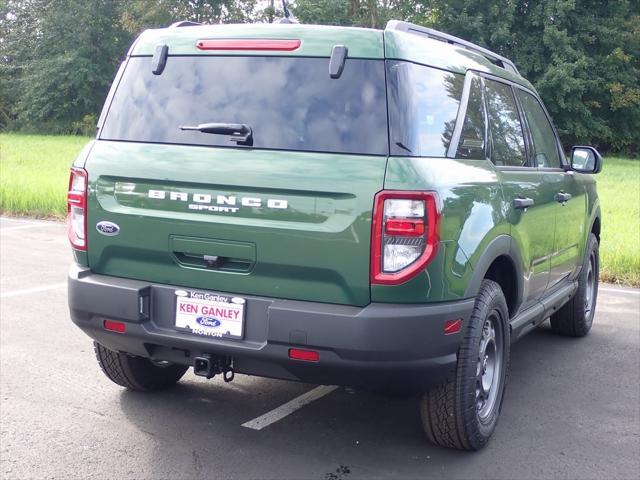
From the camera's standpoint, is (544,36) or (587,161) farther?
(544,36)

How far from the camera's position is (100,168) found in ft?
12.2

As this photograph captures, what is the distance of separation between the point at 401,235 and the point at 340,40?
0.96 m

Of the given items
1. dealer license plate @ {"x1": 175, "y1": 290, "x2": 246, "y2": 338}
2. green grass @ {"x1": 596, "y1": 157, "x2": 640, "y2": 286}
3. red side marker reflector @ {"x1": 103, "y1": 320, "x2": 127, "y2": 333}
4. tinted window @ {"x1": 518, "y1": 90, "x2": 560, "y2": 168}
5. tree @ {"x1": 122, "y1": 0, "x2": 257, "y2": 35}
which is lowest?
green grass @ {"x1": 596, "y1": 157, "x2": 640, "y2": 286}

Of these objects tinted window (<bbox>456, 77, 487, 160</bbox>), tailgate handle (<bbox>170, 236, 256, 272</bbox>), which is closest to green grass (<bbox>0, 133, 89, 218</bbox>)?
tailgate handle (<bbox>170, 236, 256, 272</bbox>)

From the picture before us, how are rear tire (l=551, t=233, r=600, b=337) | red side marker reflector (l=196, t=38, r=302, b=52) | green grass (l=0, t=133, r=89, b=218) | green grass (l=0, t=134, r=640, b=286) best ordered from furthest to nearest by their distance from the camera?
1. green grass (l=0, t=133, r=89, b=218)
2. green grass (l=0, t=134, r=640, b=286)
3. rear tire (l=551, t=233, r=600, b=337)
4. red side marker reflector (l=196, t=38, r=302, b=52)

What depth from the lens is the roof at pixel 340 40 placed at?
3441mm

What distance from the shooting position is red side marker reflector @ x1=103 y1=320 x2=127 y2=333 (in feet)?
11.7

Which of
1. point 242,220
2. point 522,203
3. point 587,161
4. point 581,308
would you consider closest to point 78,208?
point 242,220

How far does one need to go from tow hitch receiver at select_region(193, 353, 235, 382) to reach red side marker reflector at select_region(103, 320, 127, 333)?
1.22 feet

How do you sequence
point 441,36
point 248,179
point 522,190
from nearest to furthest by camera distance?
1. point 248,179
2. point 441,36
3. point 522,190

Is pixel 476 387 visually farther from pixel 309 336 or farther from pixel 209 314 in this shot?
pixel 209 314

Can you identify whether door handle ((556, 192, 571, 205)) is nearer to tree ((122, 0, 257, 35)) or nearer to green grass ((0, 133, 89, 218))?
green grass ((0, 133, 89, 218))

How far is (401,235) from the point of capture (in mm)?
3191

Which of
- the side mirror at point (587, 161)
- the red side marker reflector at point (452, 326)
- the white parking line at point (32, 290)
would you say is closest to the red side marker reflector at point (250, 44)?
the red side marker reflector at point (452, 326)
